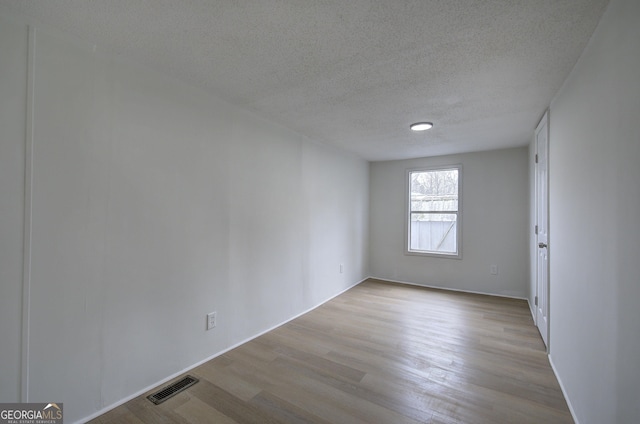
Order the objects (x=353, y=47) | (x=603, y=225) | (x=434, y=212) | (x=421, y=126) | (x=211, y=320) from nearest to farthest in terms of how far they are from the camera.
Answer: (x=603, y=225), (x=353, y=47), (x=211, y=320), (x=421, y=126), (x=434, y=212)

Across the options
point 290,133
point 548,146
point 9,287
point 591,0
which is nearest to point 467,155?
point 548,146

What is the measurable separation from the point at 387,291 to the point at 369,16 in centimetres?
387

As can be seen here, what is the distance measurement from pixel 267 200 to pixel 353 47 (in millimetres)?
1722

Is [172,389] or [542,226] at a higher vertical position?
[542,226]

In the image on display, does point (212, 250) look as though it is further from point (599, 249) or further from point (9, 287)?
point (599, 249)

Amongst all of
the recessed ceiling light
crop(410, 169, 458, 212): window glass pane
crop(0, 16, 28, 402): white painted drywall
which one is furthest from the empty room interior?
crop(410, 169, 458, 212): window glass pane

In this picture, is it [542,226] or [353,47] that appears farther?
[542,226]

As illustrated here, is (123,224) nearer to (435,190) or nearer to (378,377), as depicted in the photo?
(378,377)

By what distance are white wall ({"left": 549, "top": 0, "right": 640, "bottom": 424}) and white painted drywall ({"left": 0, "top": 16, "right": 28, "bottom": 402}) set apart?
2.73m

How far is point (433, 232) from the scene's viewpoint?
4770 mm

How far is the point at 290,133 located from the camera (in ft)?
10.7

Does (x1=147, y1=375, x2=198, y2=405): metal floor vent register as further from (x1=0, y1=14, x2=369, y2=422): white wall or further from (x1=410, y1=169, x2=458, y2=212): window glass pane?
(x1=410, y1=169, x2=458, y2=212): window glass pane

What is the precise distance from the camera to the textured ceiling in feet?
4.44

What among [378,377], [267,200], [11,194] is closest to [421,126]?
[267,200]
